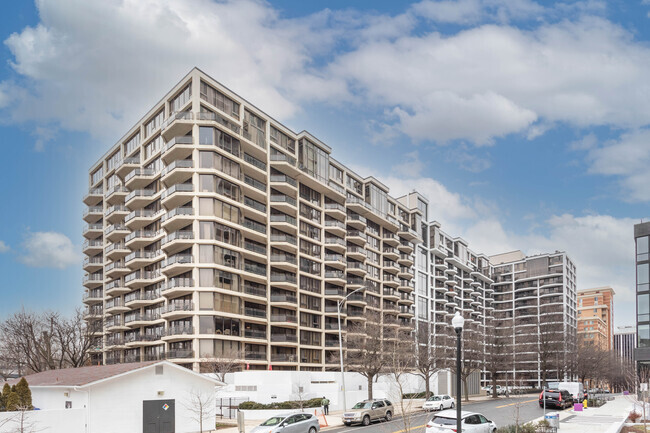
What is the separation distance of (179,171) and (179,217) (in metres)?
5.39


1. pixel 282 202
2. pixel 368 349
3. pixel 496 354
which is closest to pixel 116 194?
pixel 282 202

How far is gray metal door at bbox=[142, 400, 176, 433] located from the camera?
35.8m

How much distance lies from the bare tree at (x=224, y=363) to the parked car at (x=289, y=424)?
22875 millimetres

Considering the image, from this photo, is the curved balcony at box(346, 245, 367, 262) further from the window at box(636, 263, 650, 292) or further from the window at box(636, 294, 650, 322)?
the window at box(636, 294, 650, 322)

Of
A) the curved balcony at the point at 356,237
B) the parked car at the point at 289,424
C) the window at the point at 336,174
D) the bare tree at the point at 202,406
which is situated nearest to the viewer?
the parked car at the point at 289,424

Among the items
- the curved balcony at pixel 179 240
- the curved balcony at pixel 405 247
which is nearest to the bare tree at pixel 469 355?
the curved balcony at pixel 405 247

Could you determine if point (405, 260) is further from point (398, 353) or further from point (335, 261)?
point (398, 353)

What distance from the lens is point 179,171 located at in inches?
2702

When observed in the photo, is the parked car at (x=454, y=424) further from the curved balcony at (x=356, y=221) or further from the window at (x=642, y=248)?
the curved balcony at (x=356, y=221)

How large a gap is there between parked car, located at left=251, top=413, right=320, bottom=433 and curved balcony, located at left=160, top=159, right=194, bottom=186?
Result: 40736mm

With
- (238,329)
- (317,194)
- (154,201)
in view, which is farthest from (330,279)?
(154,201)

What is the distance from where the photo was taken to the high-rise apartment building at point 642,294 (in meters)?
71.8

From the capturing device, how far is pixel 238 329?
70062mm

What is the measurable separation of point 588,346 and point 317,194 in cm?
6940
